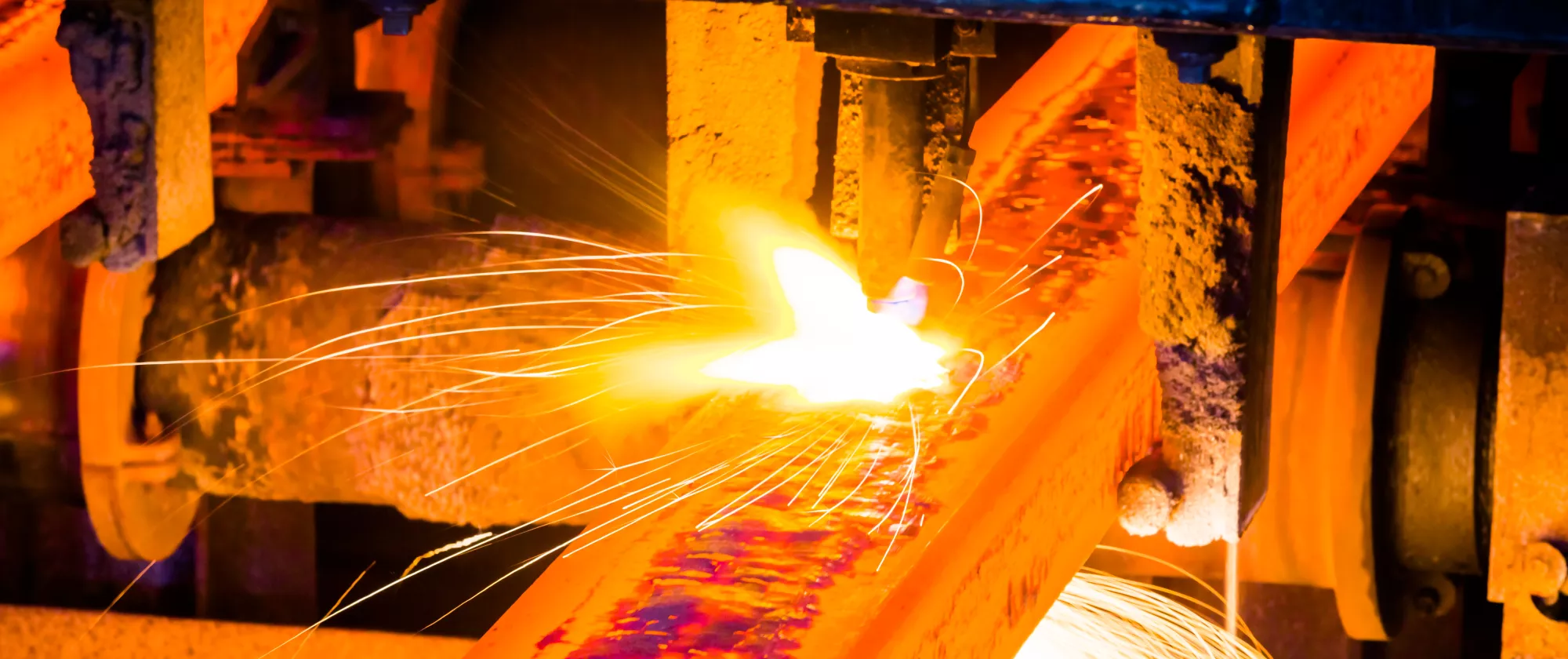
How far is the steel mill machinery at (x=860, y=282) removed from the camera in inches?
79.4

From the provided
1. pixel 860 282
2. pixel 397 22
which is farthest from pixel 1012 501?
pixel 397 22

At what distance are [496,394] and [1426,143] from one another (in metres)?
2.47

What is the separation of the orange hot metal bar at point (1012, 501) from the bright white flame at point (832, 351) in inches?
9.8

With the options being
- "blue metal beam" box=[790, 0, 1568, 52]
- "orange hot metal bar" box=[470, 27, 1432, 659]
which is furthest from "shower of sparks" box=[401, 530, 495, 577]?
"blue metal beam" box=[790, 0, 1568, 52]

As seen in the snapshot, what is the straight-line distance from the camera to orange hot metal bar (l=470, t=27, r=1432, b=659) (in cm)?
197

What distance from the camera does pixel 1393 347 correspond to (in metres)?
3.18

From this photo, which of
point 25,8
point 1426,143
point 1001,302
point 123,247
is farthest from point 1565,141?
point 25,8

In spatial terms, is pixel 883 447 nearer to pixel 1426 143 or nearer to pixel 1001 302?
pixel 1001 302

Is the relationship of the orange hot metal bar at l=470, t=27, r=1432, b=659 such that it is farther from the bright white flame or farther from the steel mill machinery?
the bright white flame

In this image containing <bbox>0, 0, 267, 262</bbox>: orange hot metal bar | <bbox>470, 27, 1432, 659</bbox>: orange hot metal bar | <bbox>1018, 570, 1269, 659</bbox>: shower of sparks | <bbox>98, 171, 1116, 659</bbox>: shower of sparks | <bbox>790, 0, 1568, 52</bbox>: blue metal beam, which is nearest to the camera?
<bbox>790, 0, 1568, 52</bbox>: blue metal beam

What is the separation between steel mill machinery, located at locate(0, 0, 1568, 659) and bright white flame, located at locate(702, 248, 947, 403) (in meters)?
0.09

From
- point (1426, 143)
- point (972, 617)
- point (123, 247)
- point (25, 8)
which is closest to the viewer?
point (123, 247)

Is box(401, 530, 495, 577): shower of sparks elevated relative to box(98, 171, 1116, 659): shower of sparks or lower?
lower

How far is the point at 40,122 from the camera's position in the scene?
2.81 metres
